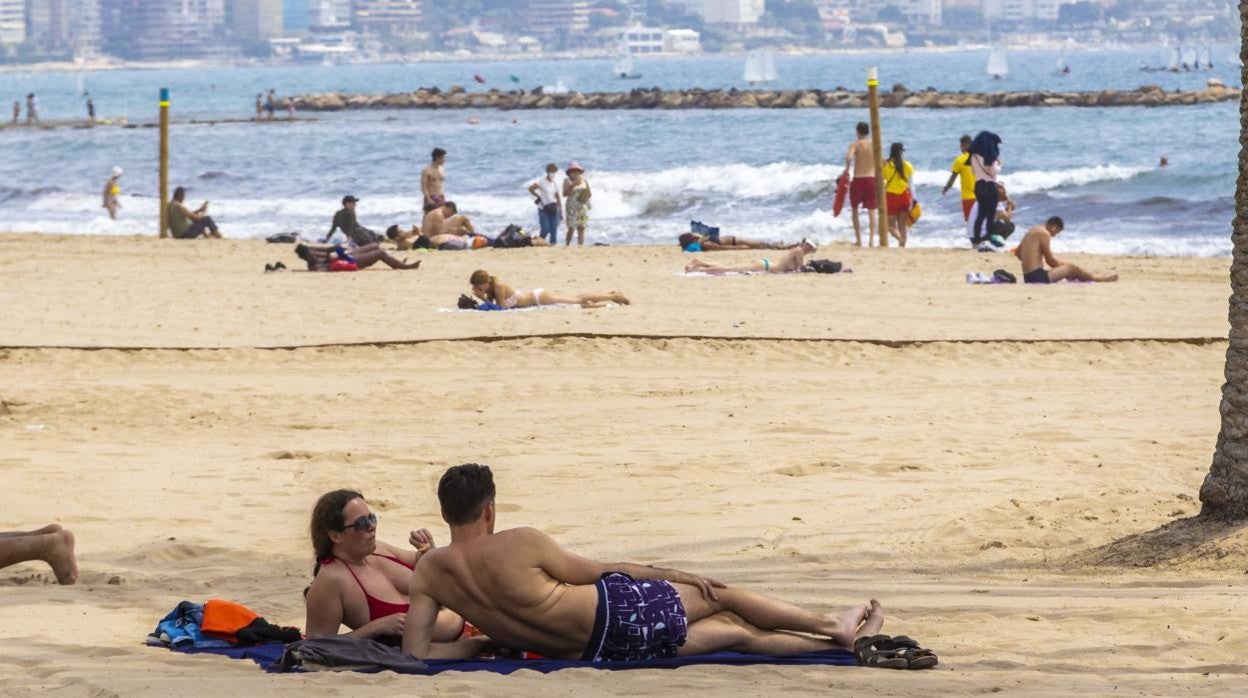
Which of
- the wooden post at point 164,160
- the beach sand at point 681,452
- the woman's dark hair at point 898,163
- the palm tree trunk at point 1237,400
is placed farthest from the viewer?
the wooden post at point 164,160

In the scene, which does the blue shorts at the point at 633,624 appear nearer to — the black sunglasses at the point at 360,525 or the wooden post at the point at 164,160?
the black sunglasses at the point at 360,525

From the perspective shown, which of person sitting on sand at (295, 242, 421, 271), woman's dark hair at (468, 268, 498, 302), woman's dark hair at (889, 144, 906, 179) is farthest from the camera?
woman's dark hair at (889, 144, 906, 179)

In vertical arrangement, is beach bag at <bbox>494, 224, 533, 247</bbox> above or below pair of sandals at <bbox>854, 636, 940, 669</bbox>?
below

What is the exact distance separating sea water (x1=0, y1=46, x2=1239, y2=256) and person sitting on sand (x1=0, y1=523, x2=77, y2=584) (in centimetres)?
1784

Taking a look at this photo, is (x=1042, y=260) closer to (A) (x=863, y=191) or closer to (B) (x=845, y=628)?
(A) (x=863, y=191)

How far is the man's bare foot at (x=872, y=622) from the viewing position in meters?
5.70

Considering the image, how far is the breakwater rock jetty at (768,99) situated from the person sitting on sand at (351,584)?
221 ft

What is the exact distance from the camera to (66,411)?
35.9ft

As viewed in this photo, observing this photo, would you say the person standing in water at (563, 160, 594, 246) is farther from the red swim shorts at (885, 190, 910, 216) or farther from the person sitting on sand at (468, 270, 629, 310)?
the person sitting on sand at (468, 270, 629, 310)

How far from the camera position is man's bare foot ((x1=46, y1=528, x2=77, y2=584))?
23.0 feet

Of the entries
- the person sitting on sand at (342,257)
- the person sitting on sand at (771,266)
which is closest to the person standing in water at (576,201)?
the person sitting on sand at (342,257)

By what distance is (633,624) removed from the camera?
18.1ft

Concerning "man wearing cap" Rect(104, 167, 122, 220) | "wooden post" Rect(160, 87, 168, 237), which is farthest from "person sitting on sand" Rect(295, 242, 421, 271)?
"man wearing cap" Rect(104, 167, 122, 220)

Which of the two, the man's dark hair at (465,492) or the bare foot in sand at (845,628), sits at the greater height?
the man's dark hair at (465,492)
